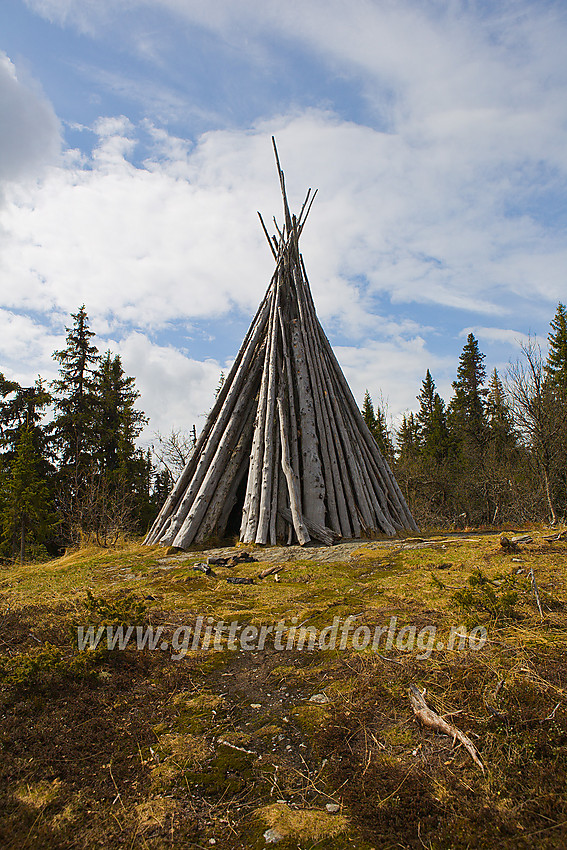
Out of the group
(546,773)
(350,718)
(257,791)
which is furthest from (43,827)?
(546,773)

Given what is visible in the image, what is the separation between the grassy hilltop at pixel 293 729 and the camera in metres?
1.47

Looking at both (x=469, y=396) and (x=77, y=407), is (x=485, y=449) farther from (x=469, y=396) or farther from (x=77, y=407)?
(x=77, y=407)

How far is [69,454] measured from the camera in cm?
2130

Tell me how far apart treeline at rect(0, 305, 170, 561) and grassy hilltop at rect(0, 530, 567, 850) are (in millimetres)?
15606

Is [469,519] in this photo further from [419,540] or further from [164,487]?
[419,540]

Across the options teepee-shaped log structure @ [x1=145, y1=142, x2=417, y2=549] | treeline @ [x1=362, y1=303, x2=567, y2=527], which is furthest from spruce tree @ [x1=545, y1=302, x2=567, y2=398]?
teepee-shaped log structure @ [x1=145, y1=142, x2=417, y2=549]

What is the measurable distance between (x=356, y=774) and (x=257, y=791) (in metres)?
0.35

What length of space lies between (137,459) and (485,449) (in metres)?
17.0

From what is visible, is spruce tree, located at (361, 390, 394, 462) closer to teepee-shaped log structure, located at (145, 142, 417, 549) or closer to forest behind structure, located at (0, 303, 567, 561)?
forest behind structure, located at (0, 303, 567, 561)

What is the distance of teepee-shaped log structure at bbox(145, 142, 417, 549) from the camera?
22.5 ft

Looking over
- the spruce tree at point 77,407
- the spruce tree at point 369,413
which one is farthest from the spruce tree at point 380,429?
the spruce tree at point 77,407

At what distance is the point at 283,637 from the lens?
3.10 meters

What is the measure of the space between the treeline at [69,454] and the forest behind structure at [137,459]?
1.9 inches

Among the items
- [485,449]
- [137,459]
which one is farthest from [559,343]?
[137,459]
